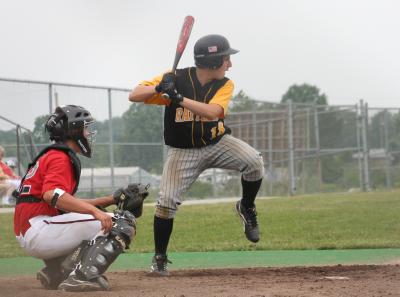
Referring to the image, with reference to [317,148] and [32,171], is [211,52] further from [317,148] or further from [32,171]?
[317,148]

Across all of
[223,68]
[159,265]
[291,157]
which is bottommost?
[159,265]

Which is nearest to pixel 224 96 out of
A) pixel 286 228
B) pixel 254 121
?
pixel 286 228

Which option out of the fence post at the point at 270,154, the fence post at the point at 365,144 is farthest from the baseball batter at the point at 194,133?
the fence post at the point at 365,144

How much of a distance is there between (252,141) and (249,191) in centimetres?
1626

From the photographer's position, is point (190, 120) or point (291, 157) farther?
point (291, 157)

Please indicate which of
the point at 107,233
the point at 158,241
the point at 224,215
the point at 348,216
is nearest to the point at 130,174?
the point at 224,215

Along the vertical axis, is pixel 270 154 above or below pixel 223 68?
below

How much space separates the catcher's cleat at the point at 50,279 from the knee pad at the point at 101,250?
208 millimetres

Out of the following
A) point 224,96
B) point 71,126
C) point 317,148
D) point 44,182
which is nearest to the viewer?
point 44,182

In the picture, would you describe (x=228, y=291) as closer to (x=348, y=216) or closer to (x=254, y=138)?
(x=348, y=216)

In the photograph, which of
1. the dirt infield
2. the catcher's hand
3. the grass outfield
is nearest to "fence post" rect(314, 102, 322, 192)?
the grass outfield

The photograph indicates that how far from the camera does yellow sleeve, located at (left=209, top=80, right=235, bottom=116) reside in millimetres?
6656

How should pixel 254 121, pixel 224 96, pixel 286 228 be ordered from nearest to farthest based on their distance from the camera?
pixel 224 96 < pixel 286 228 < pixel 254 121

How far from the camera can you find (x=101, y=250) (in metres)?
5.39
